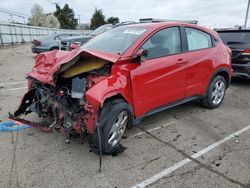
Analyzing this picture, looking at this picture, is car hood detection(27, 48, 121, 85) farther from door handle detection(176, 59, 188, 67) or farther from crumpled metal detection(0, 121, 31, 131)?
door handle detection(176, 59, 188, 67)

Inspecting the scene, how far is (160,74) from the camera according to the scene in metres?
4.05

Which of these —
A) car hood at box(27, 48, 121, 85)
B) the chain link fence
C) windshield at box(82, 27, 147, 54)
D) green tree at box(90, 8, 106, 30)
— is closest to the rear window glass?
windshield at box(82, 27, 147, 54)

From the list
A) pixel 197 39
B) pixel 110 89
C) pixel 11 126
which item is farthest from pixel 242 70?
pixel 11 126

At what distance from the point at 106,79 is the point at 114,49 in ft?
2.65

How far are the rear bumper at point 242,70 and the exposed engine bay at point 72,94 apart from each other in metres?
5.04

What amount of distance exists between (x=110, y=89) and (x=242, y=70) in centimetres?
529

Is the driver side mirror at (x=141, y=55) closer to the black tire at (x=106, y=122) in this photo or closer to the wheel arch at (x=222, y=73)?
the black tire at (x=106, y=122)

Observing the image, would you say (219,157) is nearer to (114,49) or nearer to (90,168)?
(90,168)

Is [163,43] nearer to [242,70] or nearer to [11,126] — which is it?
[11,126]

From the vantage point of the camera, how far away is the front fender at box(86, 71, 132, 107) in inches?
123

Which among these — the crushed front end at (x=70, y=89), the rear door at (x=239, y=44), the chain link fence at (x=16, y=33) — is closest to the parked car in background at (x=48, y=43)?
the rear door at (x=239, y=44)

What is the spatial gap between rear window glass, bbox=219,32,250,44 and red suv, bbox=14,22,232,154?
3.08m

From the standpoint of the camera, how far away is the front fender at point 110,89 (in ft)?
Answer: 10.3

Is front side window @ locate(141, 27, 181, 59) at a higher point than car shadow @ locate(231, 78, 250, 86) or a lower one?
higher
